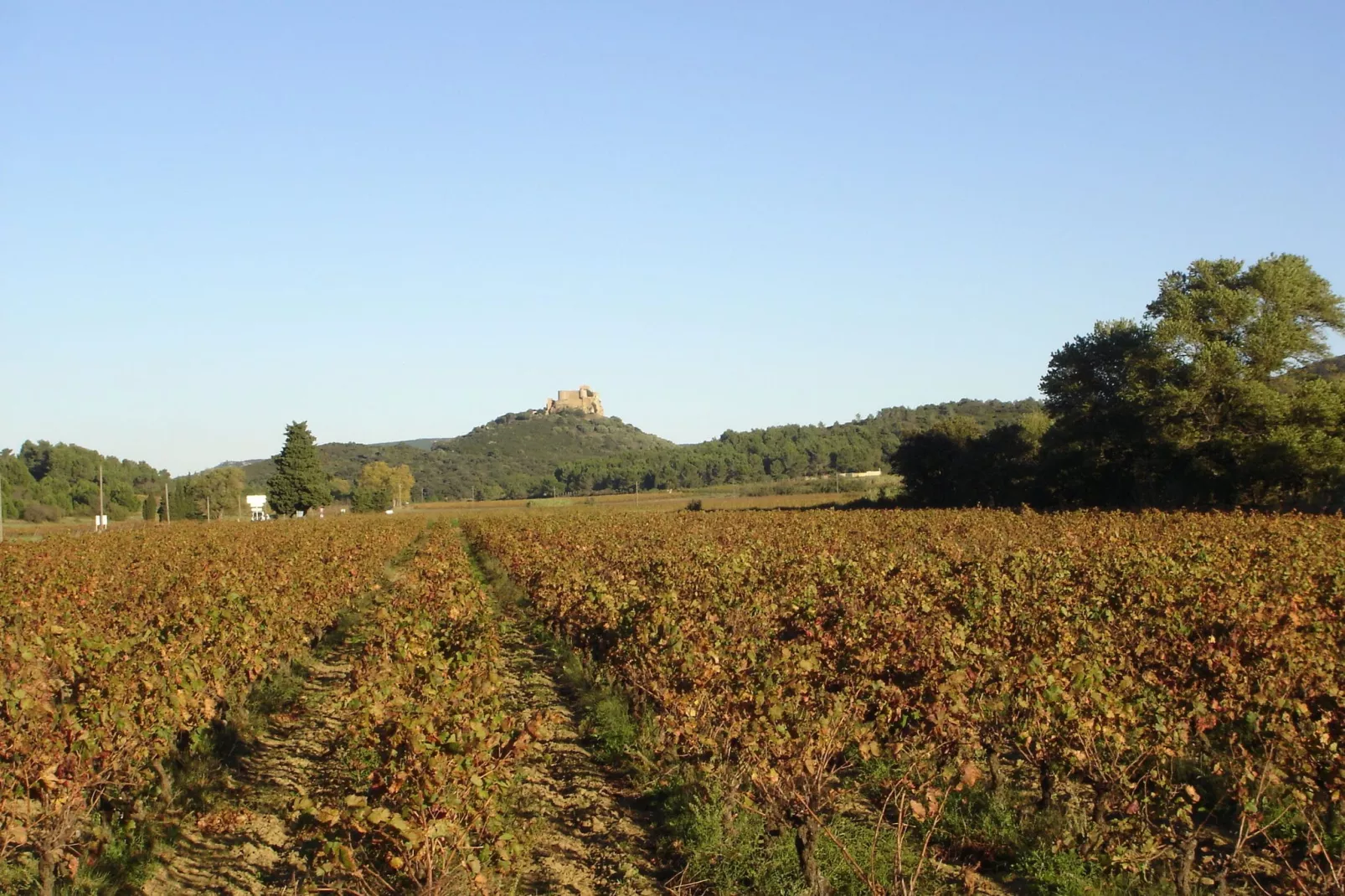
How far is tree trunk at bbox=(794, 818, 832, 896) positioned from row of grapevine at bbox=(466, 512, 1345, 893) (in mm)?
18

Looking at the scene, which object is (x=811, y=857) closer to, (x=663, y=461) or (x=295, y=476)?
(x=295, y=476)

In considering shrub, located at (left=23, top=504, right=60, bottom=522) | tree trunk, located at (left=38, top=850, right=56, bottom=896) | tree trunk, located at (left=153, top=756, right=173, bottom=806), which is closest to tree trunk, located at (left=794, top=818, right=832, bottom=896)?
tree trunk, located at (left=38, top=850, right=56, bottom=896)

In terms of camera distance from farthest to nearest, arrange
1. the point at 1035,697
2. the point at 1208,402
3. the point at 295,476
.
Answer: the point at 295,476 → the point at 1208,402 → the point at 1035,697

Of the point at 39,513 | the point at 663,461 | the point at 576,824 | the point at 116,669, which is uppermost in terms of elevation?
the point at 663,461

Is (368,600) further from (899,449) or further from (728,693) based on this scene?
(899,449)

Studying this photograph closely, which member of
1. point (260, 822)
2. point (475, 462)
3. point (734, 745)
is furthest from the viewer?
point (475, 462)

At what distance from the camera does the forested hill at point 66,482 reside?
97.1 m

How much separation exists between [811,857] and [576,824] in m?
2.25

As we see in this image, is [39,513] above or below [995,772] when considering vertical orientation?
above

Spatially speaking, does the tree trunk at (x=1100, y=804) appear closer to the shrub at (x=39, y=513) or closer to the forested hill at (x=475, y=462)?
the shrub at (x=39, y=513)

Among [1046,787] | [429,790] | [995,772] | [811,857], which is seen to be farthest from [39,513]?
[1046,787]

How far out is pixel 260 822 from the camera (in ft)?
26.6

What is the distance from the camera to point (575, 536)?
24766 mm

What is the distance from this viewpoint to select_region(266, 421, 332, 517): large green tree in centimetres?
8531
